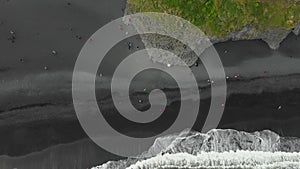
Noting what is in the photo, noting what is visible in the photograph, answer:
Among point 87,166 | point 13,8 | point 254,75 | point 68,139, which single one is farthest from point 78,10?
point 254,75

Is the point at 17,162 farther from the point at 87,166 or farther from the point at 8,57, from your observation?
the point at 8,57

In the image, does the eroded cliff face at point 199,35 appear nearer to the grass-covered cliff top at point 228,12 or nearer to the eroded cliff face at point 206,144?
the grass-covered cliff top at point 228,12

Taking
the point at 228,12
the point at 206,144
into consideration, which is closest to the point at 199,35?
the point at 228,12

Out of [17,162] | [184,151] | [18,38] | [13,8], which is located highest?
[13,8]

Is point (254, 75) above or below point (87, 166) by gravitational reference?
above

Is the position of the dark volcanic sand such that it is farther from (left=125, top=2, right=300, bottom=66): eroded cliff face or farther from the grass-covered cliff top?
the grass-covered cliff top

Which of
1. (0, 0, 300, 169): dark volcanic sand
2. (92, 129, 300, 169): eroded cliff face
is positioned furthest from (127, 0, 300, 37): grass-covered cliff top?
(92, 129, 300, 169): eroded cliff face

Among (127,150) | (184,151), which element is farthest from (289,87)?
(127,150)
